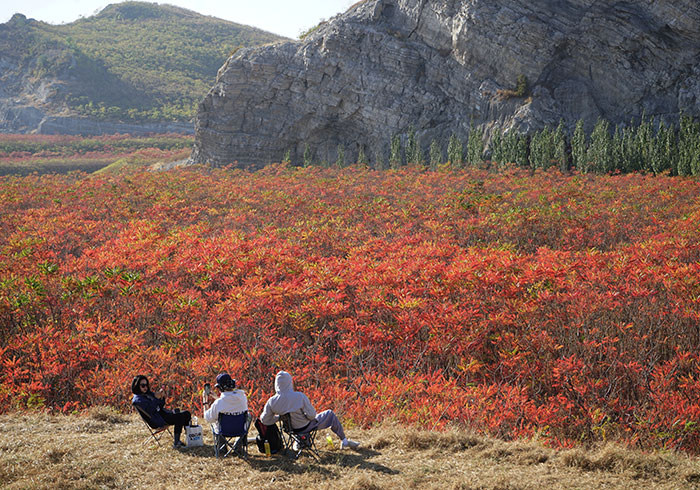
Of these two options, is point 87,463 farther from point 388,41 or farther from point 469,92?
point 388,41

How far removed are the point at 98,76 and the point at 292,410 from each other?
80.7 m

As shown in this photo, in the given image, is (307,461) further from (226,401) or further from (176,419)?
(176,419)

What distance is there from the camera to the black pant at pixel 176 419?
6.06 meters

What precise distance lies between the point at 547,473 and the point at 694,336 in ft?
19.1

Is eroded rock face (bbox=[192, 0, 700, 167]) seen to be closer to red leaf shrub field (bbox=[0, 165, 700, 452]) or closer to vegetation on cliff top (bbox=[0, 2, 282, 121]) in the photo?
red leaf shrub field (bbox=[0, 165, 700, 452])

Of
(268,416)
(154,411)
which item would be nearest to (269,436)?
(268,416)

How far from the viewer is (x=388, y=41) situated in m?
38.6

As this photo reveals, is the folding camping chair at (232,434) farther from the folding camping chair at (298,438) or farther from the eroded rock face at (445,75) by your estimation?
the eroded rock face at (445,75)

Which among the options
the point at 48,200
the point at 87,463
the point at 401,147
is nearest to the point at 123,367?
the point at 87,463

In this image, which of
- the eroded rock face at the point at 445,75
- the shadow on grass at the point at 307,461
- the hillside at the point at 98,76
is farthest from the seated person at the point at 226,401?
the hillside at the point at 98,76

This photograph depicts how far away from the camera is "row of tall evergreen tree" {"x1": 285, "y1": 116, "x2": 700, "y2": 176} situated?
2736cm

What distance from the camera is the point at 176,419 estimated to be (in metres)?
6.10

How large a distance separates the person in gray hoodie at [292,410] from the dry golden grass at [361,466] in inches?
14.9

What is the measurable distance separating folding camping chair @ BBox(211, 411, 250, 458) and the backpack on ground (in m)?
0.16
